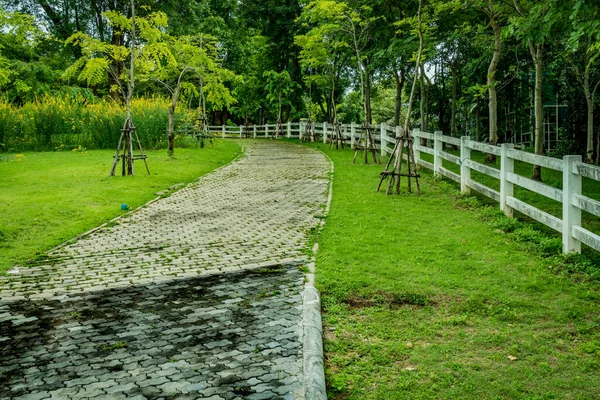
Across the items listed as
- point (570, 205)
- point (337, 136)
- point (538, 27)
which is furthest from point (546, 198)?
point (337, 136)

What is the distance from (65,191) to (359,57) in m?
11.0

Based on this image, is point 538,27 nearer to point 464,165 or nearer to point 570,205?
point 464,165

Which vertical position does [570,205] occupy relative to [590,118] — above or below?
below

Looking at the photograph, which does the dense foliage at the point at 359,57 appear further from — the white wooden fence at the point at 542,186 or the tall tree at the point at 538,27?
the white wooden fence at the point at 542,186

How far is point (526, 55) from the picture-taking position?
21031 mm

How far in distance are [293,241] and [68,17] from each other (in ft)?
103

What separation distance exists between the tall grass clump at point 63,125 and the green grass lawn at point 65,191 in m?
2.07

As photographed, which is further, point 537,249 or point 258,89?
point 258,89

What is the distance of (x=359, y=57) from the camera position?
65.2 ft

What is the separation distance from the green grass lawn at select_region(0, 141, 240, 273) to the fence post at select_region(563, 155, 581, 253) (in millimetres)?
6915

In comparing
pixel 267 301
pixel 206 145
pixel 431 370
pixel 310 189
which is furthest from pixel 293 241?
pixel 206 145

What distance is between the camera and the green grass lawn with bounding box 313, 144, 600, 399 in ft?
13.5

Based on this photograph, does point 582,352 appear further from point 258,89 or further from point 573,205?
point 258,89

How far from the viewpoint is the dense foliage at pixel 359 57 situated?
1432 centimetres
